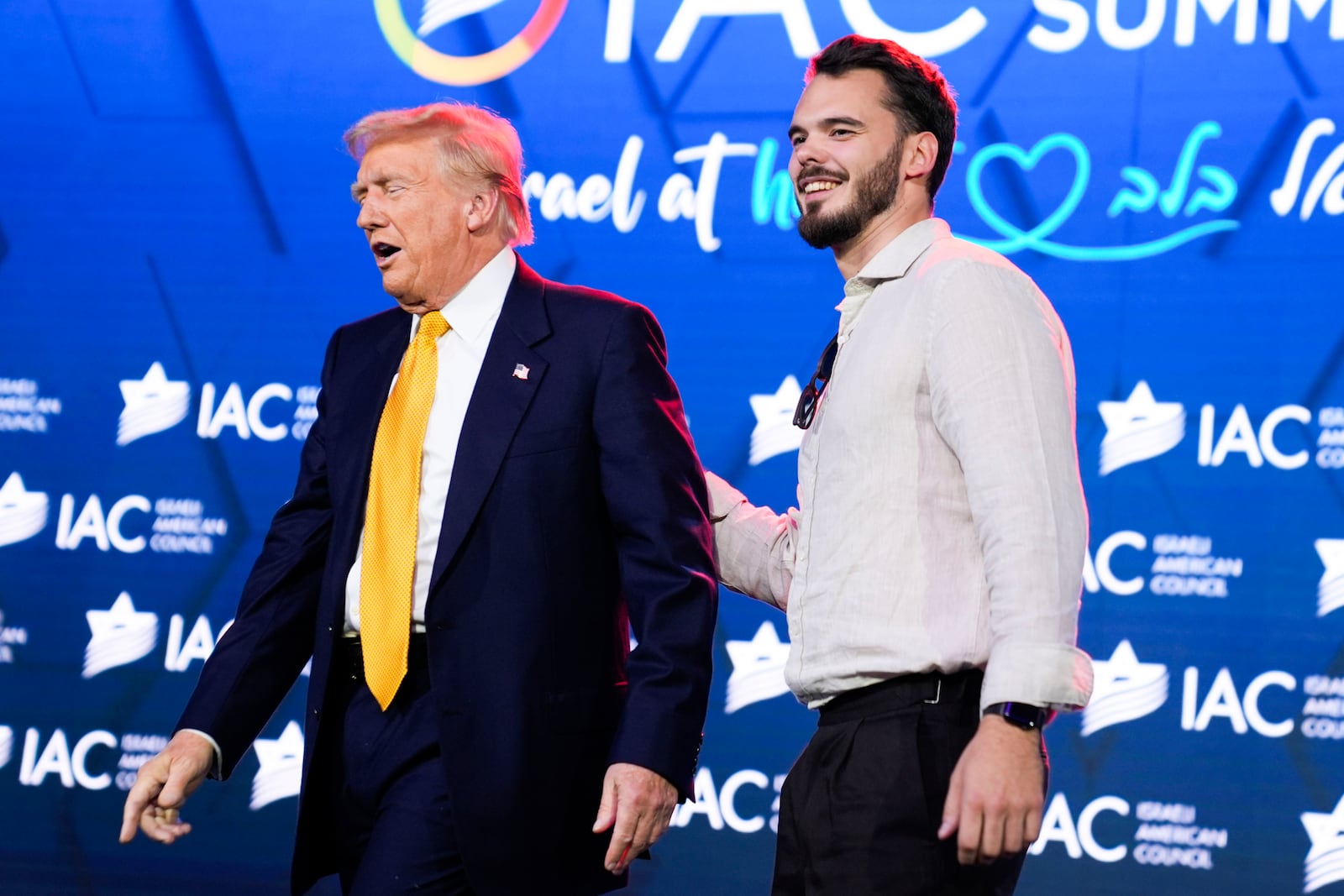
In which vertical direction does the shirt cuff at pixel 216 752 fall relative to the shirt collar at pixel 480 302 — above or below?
below

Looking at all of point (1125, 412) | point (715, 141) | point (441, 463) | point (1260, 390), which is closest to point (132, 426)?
point (715, 141)

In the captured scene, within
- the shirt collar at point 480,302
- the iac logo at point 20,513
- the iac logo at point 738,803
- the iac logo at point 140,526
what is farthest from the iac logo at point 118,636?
the shirt collar at point 480,302

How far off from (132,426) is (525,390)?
2099mm

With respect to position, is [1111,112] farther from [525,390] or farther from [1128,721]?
[525,390]

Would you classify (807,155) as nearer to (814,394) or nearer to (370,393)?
(814,394)

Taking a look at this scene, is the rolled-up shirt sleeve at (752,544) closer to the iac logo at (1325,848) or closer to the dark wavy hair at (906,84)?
the dark wavy hair at (906,84)

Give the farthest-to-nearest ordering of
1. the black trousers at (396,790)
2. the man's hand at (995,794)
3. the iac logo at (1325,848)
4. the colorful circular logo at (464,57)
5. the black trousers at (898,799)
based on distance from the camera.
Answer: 1. the colorful circular logo at (464,57)
2. the iac logo at (1325,848)
3. the black trousers at (396,790)
4. the black trousers at (898,799)
5. the man's hand at (995,794)

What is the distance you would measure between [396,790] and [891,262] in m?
0.92

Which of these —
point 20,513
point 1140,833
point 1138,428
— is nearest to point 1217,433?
point 1138,428

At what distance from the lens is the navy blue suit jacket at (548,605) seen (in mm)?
1813

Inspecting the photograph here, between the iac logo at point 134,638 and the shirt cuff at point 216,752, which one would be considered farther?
the iac logo at point 134,638

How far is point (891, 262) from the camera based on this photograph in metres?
1.71

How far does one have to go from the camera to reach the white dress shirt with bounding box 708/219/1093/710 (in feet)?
4.59

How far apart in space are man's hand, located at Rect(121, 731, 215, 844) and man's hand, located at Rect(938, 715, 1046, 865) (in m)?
1.05
